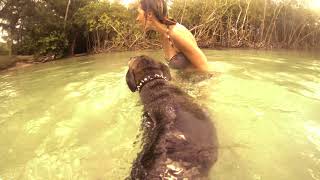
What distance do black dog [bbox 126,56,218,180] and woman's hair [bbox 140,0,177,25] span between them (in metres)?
1.10

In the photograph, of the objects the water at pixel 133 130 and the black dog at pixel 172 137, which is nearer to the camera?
the black dog at pixel 172 137

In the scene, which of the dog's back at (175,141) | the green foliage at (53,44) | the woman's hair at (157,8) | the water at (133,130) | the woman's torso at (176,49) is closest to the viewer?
the dog's back at (175,141)

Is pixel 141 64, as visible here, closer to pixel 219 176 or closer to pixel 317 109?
pixel 219 176

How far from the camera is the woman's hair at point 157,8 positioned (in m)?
3.89

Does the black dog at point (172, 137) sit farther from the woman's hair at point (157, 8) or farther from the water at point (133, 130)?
the woman's hair at point (157, 8)

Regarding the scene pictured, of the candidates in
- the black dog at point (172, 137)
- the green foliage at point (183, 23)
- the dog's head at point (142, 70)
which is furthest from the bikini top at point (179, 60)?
the green foliage at point (183, 23)

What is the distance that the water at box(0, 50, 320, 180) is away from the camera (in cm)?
241

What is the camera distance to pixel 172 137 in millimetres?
2088

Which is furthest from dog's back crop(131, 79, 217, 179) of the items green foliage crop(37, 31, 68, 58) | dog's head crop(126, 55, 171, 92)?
green foliage crop(37, 31, 68, 58)

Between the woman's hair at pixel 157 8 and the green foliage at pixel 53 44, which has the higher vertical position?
the woman's hair at pixel 157 8

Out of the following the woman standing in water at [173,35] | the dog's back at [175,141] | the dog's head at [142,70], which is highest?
the woman standing in water at [173,35]

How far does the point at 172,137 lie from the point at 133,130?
1112mm

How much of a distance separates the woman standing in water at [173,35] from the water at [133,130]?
0.35 m

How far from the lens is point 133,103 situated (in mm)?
3855
